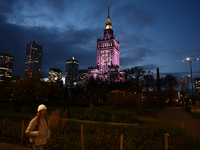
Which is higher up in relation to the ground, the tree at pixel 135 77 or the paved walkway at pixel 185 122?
the tree at pixel 135 77

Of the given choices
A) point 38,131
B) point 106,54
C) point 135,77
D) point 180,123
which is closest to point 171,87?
point 135,77

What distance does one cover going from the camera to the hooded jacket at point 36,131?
4.52 meters

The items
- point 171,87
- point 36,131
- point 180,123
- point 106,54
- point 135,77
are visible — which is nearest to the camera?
point 36,131

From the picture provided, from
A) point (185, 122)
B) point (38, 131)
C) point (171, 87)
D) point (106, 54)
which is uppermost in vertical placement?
point (106, 54)

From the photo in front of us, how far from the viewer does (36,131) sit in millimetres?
4562

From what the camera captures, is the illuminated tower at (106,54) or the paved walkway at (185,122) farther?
the illuminated tower at (106,54)

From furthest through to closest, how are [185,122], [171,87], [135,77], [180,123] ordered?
[171,87] < [135,77] < [185,122] < [180,123]

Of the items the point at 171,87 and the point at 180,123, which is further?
the point at 171,87

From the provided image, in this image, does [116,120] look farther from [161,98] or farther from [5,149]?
[161,98]

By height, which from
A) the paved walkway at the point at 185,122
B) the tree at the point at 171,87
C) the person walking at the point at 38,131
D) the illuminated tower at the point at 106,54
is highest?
the illuminated tower at the point at 106,54

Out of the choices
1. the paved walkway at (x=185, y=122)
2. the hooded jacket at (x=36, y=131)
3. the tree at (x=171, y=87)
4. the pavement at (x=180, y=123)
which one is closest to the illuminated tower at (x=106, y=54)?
the tree at (x=171, y=87)

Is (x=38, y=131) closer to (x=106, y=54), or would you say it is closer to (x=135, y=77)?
(x=135, y=77)

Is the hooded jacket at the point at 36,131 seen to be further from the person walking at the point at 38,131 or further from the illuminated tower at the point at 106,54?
the illuminated tower at the point at 106,54

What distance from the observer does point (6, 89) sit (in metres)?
35.6
